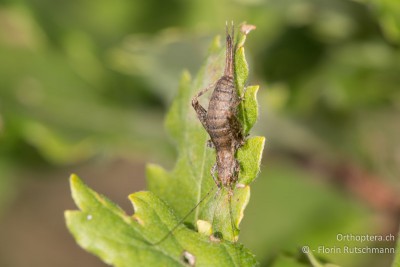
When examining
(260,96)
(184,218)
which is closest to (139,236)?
(184,218)

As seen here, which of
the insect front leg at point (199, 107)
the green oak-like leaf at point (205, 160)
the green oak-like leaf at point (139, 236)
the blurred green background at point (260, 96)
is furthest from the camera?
the blurred green background at point (260, 96)

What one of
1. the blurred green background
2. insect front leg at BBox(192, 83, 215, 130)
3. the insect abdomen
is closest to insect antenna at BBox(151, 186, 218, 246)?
the insect abdomen

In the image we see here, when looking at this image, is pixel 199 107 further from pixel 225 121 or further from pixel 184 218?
pixel 184 218

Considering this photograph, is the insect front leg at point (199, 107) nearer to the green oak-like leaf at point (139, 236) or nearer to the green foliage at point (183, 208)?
the green foliage at point (183, 208)

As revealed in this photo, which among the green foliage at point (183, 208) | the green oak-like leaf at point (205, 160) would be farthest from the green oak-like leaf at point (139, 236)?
the green oak-like leaf at point (205, 160)

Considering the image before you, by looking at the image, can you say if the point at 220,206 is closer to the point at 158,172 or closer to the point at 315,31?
the point at 158,172

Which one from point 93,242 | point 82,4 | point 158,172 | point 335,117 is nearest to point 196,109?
point 158,172

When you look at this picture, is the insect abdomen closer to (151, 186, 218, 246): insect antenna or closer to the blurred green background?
(151, 186, 218, 246): insect antenna
